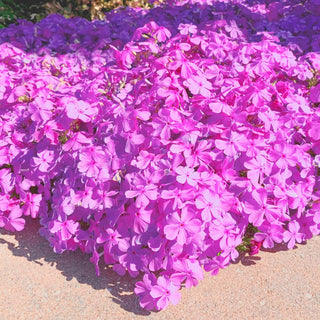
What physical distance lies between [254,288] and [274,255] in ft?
1.08

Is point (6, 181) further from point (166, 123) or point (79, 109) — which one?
point (166, 123)

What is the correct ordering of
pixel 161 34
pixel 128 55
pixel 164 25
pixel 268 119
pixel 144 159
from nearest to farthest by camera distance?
pixel 144 159 < pixel 268 119 < pixel 128 55 < pixel 161 34 < pixel 164 25

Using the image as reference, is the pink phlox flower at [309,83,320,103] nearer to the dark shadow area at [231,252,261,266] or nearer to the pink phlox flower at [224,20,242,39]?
the pink phlox flower at [224,20,242,39]

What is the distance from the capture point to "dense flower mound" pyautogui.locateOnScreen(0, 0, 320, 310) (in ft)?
7.57

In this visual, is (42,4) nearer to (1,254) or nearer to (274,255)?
(1,254)

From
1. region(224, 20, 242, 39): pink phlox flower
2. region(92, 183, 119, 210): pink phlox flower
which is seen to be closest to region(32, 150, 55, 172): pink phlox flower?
region(92, 183, 119, 210): pink phlox flower

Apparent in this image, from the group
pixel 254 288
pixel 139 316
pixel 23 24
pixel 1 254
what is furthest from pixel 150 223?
pixel 23 24

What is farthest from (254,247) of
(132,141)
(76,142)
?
(76,142)

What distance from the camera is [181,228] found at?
2.20 meters

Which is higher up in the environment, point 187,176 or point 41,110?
point 187,176

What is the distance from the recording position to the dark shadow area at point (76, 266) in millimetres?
2465

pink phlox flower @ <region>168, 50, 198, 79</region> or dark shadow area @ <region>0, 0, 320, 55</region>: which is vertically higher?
pink phlox flower @ <region>168, 50, 198, 79</region>

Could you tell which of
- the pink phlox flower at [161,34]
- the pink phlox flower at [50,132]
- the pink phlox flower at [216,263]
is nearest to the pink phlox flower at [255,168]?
the pink phlox flower at [216,263]

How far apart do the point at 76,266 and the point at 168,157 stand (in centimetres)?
95
